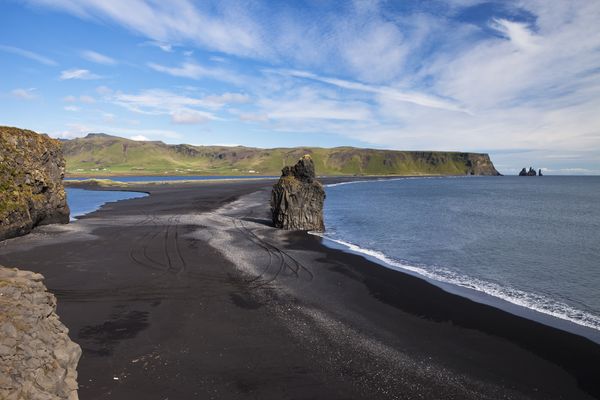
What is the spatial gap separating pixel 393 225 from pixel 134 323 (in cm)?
4129

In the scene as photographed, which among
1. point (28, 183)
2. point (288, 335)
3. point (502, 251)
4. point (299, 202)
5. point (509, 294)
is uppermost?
point (28, 183)

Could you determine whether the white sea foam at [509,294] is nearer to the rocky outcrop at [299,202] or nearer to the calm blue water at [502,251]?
the calm blue water at [502,251]

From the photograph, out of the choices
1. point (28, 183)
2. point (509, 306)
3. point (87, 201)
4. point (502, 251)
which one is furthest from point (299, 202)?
point (87, 201)

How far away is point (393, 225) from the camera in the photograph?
52062 millimetres

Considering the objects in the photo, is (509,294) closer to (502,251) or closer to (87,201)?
(502,251)

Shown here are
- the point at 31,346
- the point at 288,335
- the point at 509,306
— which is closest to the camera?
the point at 31,346

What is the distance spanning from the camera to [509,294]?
2259 centimetres

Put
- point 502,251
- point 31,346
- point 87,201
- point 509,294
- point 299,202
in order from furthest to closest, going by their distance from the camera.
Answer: point 87,201
point 299,202
point 502,251
point 509,294
point 31,346

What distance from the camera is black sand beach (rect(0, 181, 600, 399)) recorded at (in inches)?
474

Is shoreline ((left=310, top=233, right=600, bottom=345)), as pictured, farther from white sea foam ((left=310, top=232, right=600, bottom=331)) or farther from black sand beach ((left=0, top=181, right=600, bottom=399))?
black sand beach ((left=0, top=181, right=600, bottom=399))

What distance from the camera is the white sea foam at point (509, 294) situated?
18781 mm

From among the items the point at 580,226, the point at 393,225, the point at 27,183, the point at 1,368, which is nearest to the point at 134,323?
the point at 1,368

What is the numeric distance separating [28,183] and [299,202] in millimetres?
28721

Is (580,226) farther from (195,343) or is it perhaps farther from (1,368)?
(1,368)
